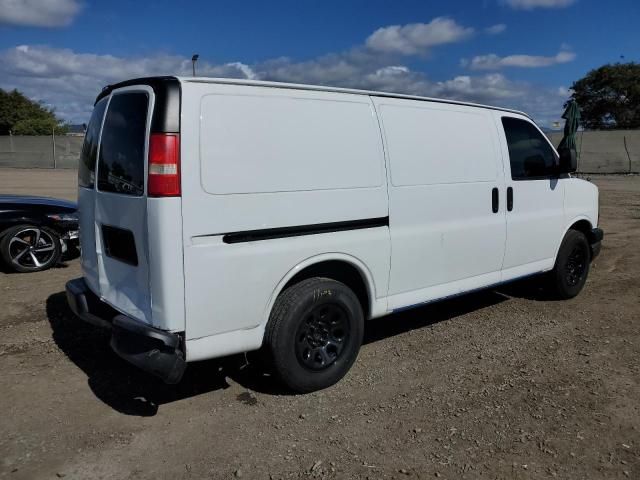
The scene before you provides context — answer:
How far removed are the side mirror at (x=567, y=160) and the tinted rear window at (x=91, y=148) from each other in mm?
4326

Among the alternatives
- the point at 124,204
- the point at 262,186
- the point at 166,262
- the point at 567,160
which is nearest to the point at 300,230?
the point at 262,186

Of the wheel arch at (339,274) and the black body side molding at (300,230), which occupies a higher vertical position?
the black body side molding at (300,230)

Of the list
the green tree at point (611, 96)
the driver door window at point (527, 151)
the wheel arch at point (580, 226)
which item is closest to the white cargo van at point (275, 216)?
the driver door window at point (527, 151)

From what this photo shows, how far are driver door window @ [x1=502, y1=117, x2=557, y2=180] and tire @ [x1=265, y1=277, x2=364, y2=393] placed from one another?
228cm

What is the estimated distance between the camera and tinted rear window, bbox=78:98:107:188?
12.8ft

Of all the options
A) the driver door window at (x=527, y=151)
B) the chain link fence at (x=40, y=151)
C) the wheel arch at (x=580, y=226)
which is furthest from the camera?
the chain link fence at (x=40, y=151)

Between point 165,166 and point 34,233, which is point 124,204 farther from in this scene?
point 34,233

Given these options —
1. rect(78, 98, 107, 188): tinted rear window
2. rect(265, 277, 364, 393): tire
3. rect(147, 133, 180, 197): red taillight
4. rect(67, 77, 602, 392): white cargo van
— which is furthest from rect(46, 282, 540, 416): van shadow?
rect(147, 133, 180, 197): red taillight

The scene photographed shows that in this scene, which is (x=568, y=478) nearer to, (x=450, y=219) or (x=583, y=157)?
(x=450, y=219)

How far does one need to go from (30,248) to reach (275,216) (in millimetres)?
4966

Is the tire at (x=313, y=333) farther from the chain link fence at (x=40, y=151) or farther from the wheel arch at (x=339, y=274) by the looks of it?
Answer: the chain link fence at (x=40, y=151)

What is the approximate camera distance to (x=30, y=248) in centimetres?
713

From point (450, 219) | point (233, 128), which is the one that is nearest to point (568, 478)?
point (450, 219)

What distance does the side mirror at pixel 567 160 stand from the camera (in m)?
5.57
